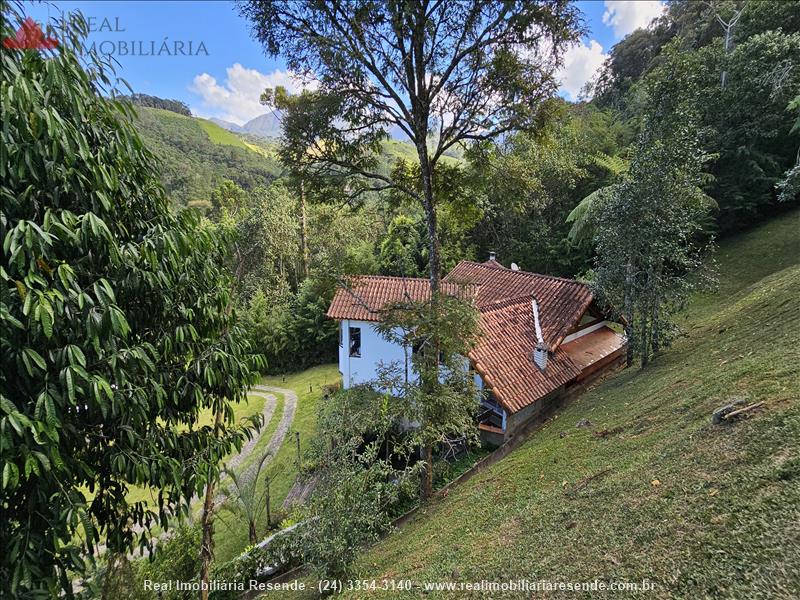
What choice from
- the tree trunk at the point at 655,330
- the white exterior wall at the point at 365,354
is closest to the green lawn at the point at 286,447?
the white exterior wall at the point at 365,354

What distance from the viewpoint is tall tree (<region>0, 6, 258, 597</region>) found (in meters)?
2.57

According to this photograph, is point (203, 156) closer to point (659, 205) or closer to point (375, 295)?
point (375, 295)

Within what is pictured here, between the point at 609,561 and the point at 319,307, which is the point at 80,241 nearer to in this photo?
the point at 609,561

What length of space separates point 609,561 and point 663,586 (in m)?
0.64

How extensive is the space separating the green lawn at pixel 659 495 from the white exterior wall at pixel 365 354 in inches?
256

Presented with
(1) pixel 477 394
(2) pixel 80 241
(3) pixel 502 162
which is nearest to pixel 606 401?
(1) pixel 477 394

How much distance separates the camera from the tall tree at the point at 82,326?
8.44 feet

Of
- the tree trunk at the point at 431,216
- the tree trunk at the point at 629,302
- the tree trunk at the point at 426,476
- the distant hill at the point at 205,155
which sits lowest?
the tree trunk at the point at 426,476

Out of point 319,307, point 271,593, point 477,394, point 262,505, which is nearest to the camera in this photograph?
point 271,593

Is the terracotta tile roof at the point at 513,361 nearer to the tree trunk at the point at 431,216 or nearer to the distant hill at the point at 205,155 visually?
the tree trunk at the point at 431,216

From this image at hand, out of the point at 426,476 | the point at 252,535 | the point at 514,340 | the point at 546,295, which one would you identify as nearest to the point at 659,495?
the point at 426,476

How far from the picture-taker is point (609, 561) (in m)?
3.90

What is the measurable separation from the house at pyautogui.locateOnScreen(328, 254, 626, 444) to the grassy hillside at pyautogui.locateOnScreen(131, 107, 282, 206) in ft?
160

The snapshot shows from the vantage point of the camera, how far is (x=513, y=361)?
12.1 m
